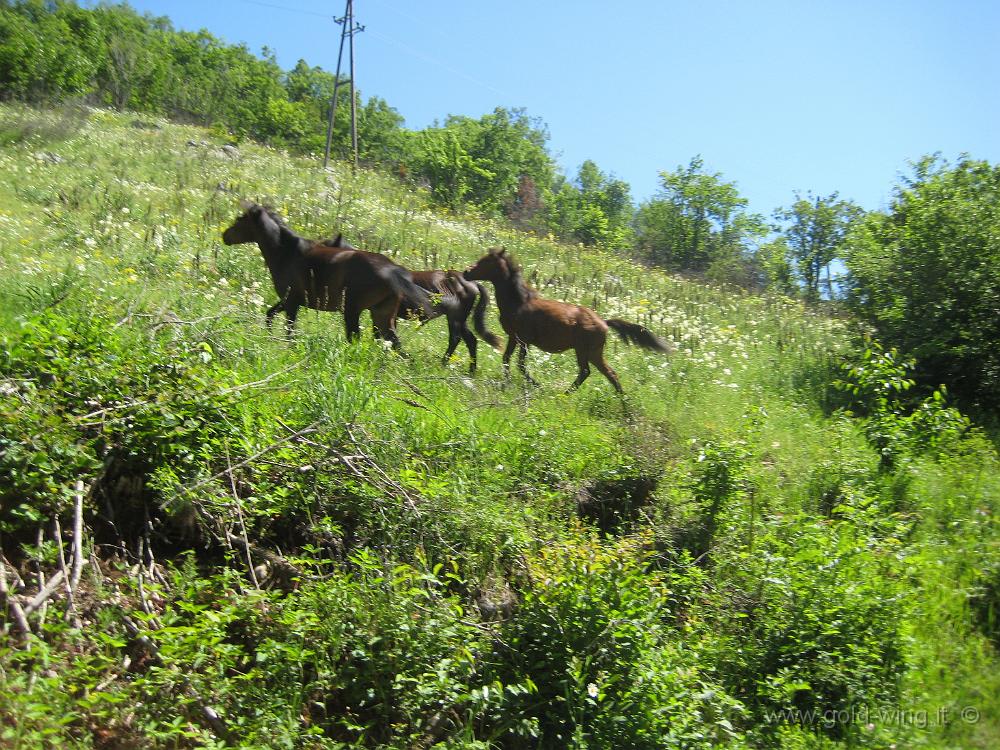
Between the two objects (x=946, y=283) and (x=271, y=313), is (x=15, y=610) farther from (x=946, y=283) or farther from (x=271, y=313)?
(x=946, y=283)

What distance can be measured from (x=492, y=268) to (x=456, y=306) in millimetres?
840

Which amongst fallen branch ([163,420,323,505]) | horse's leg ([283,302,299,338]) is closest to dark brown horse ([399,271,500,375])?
horse's leg ([283,302,299,338])

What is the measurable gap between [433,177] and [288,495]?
4457 cm

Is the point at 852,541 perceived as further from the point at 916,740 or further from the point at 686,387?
the point at 686,387

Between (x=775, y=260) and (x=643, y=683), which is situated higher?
(x=775, y=260)

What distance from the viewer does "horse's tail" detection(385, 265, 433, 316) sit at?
943cm

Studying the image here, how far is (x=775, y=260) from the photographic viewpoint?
4488 cm

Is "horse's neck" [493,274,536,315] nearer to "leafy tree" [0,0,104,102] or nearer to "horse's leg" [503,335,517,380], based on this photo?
"horse's leg" [503,335,517,380]

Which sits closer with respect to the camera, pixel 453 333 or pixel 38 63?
pixel 453 333

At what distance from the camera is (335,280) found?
9.71 metres

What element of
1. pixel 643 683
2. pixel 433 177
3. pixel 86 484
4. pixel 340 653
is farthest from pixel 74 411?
pixel 433 177

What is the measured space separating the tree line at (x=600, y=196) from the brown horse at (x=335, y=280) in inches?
277

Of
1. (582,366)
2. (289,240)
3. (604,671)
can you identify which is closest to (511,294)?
(582,366)

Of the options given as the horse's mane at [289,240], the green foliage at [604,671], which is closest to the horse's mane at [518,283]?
the horse's mane at [289,240]
